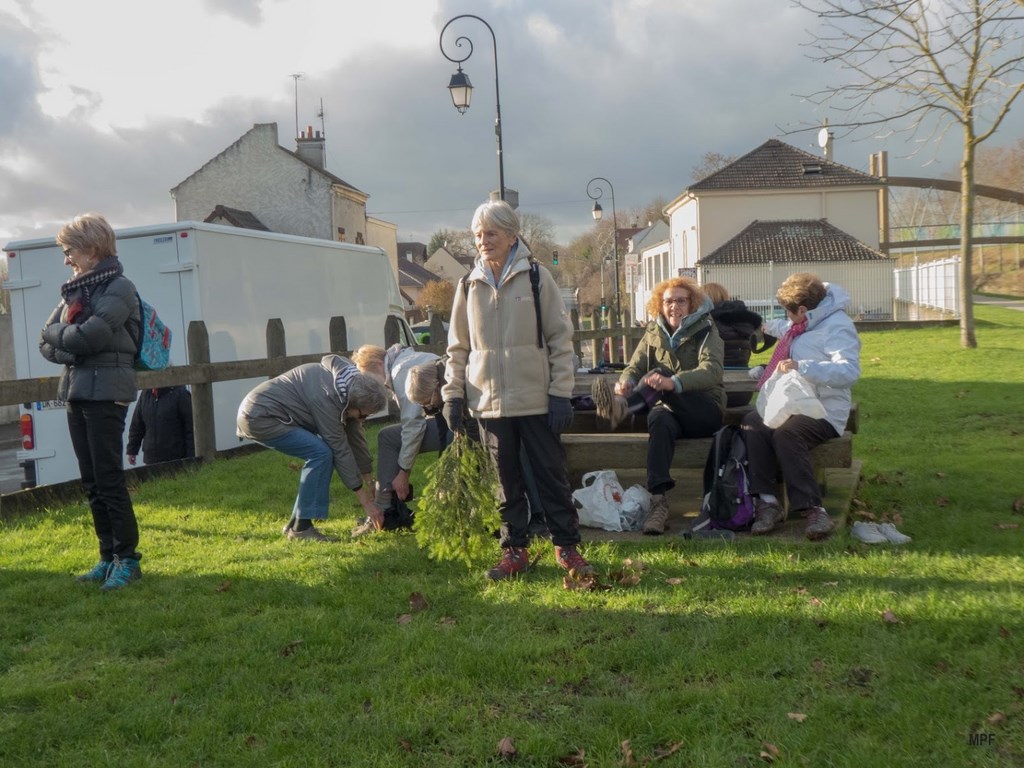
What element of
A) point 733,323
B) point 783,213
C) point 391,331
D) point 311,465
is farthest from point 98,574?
point 783,213

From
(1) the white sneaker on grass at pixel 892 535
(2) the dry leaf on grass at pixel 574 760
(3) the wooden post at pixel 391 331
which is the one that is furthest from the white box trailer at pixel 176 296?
(2) the dry leaf on grass at pixel 574 760

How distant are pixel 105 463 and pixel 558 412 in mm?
2637

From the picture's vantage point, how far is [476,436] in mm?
6281

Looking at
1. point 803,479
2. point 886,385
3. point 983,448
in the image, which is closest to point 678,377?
point 803,479

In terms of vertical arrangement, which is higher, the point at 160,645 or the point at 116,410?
the point at 116,410

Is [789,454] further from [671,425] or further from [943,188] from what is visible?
[943,188]

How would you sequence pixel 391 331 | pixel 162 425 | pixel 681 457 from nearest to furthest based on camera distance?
pixel 681 457, pixel 162 425, pixel 391 331

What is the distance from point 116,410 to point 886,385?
496 inches

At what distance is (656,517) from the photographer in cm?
658

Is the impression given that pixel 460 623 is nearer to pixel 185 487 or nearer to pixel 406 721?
pixel 406 721

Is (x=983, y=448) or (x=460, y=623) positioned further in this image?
(x=983, y=448)

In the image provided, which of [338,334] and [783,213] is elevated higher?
[783,213]

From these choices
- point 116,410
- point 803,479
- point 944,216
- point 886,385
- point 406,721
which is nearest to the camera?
point 406,721

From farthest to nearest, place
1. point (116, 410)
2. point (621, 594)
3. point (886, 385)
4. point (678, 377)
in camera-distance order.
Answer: point (886, 385) → point (678, 377) → point (116, 410) → point (621, 594)
